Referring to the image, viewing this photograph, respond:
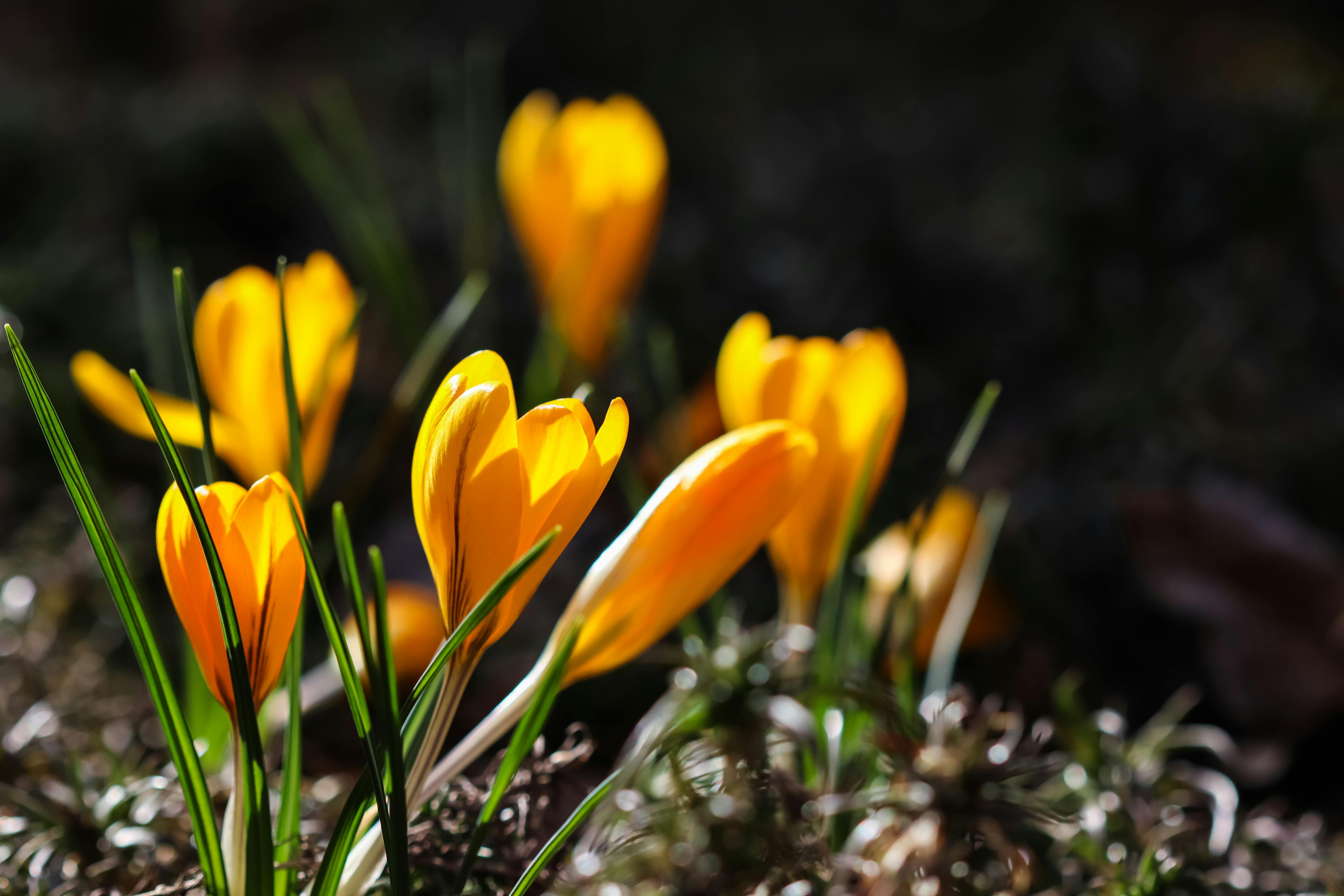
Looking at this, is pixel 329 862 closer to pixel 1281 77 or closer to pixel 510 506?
pixel 510 506

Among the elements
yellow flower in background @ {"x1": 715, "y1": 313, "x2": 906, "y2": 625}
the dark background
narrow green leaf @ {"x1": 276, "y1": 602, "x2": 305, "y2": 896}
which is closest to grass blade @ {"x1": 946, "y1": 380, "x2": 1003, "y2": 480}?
yellow flower in background @ {"x1": 715, "y1": 313, "x2": 906, "y2": 625}

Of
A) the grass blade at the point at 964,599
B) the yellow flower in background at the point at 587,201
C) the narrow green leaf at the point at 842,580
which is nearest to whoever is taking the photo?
the narrow green leaf at the point at 842,580

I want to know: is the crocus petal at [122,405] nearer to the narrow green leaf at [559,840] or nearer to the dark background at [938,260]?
the dark background at [938,260]

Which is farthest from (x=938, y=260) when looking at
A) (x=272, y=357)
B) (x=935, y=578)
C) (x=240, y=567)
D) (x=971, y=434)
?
(x=240, y=567)

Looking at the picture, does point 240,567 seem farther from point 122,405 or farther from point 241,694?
point 122,405

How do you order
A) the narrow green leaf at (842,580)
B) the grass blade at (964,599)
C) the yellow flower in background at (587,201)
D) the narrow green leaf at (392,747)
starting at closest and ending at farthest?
the narrow green leaf at (392,747), the narrow green leaf at (842,580), the grass blade at (964,599), the yellow flower in background at (587,201)

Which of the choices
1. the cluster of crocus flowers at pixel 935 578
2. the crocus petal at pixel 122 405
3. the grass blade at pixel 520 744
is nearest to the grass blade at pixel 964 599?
the cluster of crocus flowers at pixel 935 578

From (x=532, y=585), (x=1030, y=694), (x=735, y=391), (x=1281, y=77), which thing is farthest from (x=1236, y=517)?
(x=1281, y=77)
